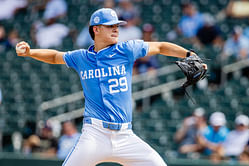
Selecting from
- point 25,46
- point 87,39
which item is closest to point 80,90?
point 87,39

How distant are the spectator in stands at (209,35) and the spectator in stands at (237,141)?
125 inches

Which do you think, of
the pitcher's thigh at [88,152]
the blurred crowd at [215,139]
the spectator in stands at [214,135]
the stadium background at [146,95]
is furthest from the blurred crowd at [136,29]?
the pitcher's thigh at [88,152]

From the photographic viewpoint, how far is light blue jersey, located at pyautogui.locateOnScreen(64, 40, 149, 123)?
16.9 ft

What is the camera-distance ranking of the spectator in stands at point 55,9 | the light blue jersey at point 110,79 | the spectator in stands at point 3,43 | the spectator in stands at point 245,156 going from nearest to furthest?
the light blue jersey at point 110,79
the spectator in stands at point 245,156
the spectator in stands at point 3,43
the spectator in stands at point 55,9

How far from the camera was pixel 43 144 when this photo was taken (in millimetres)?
10586

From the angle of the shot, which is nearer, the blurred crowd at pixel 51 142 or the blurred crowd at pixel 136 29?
the blurred crowd at pixel 51 142

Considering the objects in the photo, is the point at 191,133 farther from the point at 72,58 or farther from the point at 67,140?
the point at 72,58

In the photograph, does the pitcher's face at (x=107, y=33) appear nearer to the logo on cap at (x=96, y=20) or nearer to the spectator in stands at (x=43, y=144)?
the logo on cap at (x=96, y=20)

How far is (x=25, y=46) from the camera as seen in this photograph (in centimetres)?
527

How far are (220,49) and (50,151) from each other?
167 inches

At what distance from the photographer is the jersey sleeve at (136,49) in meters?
5.30

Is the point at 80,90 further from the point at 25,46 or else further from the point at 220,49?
the point at 25,46

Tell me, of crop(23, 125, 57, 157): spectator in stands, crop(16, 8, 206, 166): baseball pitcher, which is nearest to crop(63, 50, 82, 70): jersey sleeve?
crop(16, 8, 206, 166): baseball pitcher

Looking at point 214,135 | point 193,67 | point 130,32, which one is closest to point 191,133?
point 214,135
